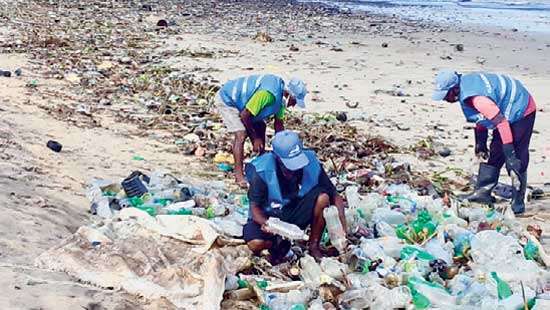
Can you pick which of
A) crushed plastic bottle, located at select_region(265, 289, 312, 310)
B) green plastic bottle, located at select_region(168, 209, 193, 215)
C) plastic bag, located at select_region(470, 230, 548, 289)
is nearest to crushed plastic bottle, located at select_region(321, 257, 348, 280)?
crushed plastic bottle, located at select_region(265, 289, 312, 310)

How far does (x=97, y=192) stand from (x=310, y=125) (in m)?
3.66

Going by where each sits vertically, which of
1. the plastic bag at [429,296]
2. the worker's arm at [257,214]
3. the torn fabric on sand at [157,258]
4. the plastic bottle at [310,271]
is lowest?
the plastic bottle at [310,271]

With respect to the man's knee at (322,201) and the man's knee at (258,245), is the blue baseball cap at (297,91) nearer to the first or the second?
the man's knee at (322,201)

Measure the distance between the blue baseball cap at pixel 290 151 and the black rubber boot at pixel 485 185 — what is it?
269 cm

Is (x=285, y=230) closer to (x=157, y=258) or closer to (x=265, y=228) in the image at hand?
(x=265, y=228)

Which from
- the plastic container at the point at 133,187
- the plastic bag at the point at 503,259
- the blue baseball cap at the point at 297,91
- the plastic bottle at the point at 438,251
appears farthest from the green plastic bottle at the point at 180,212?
the plastic bag at the point at 503,259

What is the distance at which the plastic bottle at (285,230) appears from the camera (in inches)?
197

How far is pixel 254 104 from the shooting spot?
690cm

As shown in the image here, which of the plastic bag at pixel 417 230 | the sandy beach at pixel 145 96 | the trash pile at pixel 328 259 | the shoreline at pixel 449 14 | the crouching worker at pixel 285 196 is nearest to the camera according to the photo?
the trash pile at pixel 328 259

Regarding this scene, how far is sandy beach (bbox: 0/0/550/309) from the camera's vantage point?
5375 mm

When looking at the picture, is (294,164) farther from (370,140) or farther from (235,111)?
(370,140)

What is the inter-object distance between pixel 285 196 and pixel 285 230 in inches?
11.5

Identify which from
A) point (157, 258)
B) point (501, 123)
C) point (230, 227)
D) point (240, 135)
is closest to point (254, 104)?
point (240, 135)

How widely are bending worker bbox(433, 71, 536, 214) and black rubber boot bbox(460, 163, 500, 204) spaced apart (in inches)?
2.1
